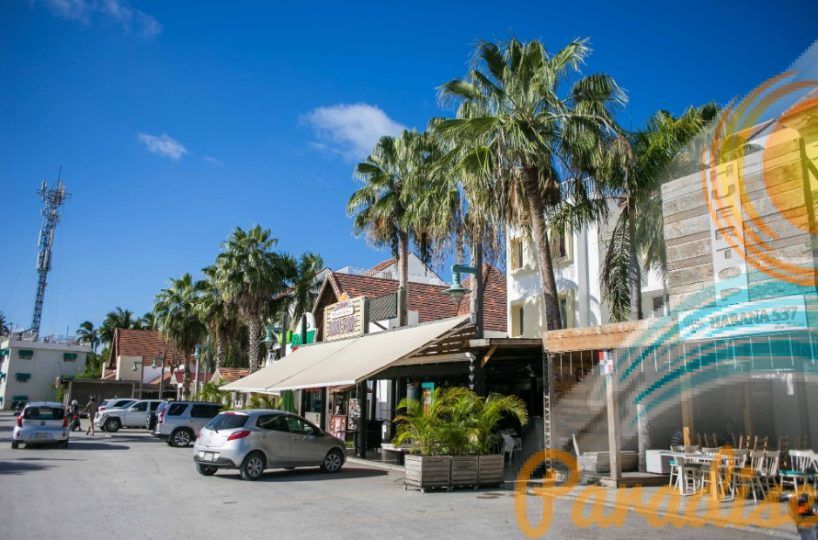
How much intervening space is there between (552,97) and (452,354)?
7.30 metres

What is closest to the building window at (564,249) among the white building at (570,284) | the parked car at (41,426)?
the white building at (570,284)

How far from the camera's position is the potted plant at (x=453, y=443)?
41.4 ft

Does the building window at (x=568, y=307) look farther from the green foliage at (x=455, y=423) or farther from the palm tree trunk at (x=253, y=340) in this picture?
the palm tree trunk at (x=253, y=340)

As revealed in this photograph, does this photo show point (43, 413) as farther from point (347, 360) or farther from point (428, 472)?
point (428, 472)

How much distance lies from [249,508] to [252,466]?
3.96 meters

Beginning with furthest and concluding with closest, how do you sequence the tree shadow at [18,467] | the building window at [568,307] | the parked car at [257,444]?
the building window at [568,307]
the tree shadow at [18,467]
the parked car at [257,444]

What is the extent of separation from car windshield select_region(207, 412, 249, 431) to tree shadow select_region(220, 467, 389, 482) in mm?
1196

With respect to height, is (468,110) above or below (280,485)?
above

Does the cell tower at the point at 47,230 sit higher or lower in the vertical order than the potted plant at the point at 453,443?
higher

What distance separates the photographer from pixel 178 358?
61875mm

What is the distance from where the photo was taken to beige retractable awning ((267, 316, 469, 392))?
14.9m

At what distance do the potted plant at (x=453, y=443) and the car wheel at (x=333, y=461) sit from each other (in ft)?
9.66

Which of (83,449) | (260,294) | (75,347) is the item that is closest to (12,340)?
(75,347)

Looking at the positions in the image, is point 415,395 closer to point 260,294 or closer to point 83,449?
point 83,449
